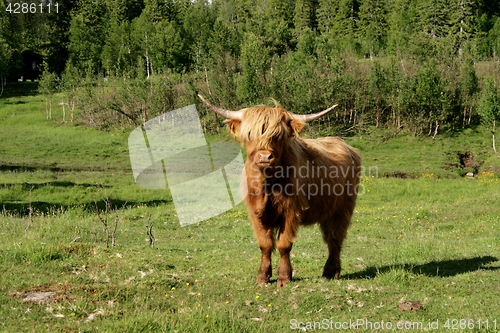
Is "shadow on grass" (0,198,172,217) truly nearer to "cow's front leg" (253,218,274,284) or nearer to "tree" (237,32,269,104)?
"cow's front leg" (253,218,274,284)

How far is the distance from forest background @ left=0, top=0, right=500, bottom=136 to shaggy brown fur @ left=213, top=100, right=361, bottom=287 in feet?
63.2

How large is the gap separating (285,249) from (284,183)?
1018 millimetres

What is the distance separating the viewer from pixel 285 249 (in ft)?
24.2

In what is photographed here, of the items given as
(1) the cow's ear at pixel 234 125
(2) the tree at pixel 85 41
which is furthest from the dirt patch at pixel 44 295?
(2) the tree at pixel 85 41

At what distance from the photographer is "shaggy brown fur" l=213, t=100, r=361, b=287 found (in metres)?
6.80

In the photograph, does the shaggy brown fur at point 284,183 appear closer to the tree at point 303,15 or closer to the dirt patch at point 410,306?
the dirt patch at point 410,306

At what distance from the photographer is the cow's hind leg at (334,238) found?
28.1 ft

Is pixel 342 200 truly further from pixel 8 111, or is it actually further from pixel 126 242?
pixel 8 111

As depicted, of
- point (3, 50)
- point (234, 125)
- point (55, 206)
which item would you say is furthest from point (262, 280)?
point (3, 50)

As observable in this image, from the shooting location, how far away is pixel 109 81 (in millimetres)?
63812

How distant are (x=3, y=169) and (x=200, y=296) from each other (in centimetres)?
3272

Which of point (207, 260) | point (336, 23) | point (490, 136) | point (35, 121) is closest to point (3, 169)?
point (35, 121)

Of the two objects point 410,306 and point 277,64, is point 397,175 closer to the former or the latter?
point 277,64

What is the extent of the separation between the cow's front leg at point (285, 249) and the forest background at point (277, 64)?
2003cm
